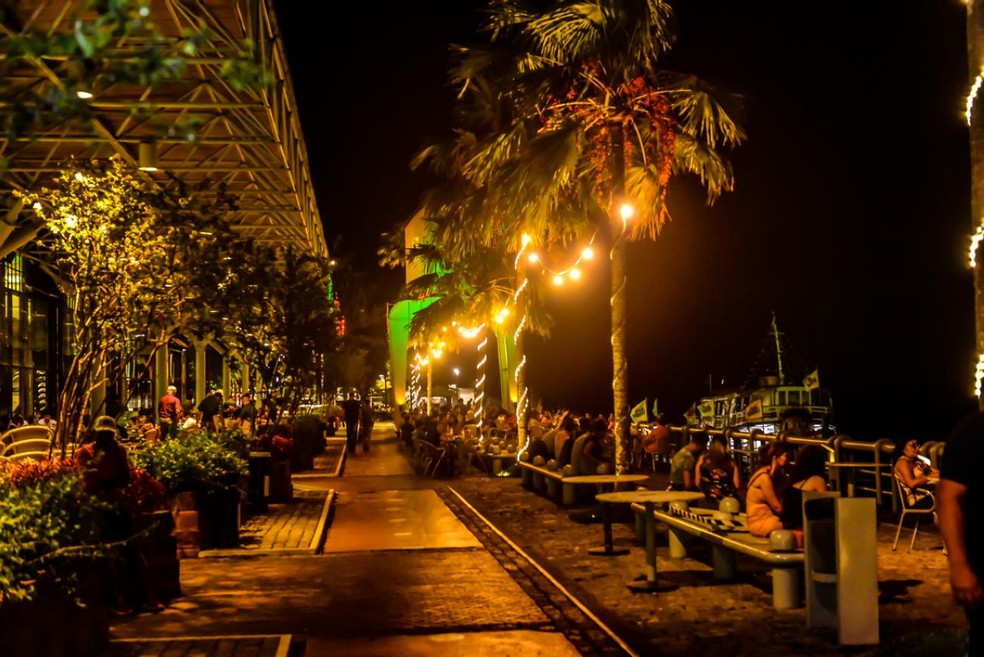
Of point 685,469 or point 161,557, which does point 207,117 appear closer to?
point 161,557

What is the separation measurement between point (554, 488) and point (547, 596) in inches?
386

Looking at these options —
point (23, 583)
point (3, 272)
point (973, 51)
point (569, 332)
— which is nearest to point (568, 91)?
point (973, 51)

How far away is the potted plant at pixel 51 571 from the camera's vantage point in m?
6.02

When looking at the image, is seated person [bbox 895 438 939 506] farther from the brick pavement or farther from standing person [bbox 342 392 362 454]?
standing person [bbox 342 392 362 454]

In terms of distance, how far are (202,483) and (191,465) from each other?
24cm

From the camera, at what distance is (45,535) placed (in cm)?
641

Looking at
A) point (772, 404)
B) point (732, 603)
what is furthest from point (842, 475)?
point (772, 404)

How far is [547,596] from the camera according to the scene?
10.6 metres

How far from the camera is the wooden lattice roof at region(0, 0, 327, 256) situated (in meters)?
15.2

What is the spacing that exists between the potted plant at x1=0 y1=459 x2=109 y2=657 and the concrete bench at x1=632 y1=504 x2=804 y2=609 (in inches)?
203

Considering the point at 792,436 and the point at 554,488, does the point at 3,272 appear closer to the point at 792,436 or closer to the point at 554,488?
the point at 554,488

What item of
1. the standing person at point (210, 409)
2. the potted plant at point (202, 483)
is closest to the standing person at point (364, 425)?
the standing person at point (210, 409)

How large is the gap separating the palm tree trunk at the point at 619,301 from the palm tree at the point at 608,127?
0.01 metres

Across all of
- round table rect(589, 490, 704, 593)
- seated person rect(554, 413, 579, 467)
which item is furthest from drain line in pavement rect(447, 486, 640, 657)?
seated person rect(554, 413, 579, 467)
